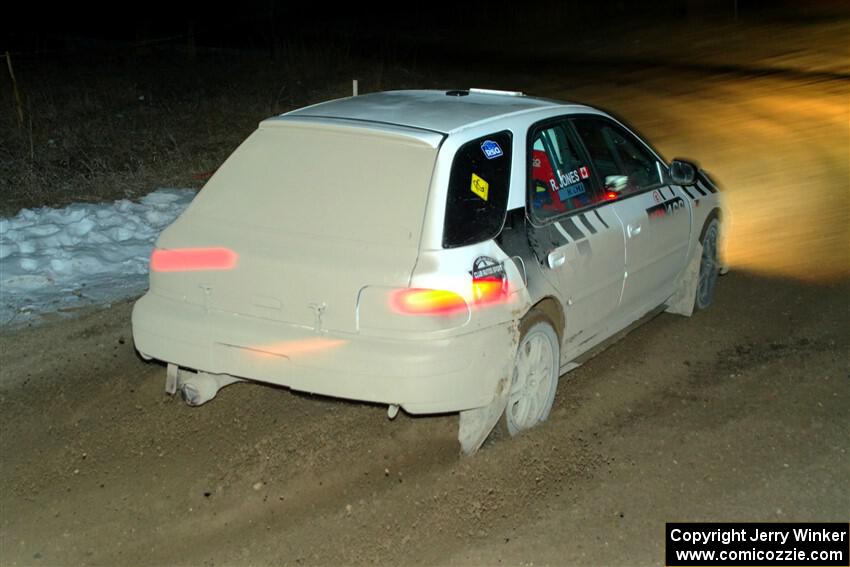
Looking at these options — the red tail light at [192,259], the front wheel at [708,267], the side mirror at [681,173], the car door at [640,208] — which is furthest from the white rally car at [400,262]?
the front wheel at [708,267]

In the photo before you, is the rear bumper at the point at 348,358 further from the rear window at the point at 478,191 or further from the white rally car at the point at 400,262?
the rear window at the point at 478,191

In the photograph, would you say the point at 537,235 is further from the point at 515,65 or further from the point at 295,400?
the point at 515,65

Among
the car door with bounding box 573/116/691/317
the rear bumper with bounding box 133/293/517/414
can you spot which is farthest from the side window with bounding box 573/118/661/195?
the rear bumper with bounding box 133/293/517/414

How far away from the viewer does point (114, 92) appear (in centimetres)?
1698

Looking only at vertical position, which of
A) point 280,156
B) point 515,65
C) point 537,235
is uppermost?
point 280,156

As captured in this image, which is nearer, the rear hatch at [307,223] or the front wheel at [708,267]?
the rear hatch at [307,223]

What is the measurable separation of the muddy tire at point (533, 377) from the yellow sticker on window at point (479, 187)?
662 millimetres

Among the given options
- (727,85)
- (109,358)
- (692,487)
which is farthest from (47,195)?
(727,85)

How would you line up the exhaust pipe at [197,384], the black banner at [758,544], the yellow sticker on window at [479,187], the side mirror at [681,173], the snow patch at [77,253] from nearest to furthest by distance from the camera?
the black banner at [758,544] < the yellow sticker on window at [479,187] < the exhaust pipe at [197,384] < the side mirror at [681,173] < the snow patch at [77,253]

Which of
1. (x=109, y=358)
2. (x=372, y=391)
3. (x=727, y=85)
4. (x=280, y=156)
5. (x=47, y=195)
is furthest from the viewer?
(x=727, y=85)

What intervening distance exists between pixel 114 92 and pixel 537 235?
12963mm

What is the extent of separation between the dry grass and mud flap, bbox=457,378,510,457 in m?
6.52

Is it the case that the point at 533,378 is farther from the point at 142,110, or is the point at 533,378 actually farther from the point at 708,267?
the point at 142,110

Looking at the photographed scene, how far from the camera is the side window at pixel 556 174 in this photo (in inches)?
226
